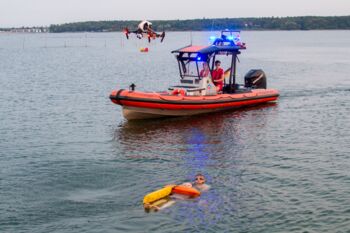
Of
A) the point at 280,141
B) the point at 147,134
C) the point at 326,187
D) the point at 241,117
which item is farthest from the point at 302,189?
the point at 241,117

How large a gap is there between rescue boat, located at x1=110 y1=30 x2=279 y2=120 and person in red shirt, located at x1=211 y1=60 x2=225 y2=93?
0.71 ft

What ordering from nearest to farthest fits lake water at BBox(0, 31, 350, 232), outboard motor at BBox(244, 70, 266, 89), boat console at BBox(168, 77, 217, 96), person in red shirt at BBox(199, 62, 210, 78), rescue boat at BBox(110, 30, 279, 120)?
lake water at BBox(0, 31, 350, 232), rescue boat at BBox(110, 30, 279, 120), boat console at BBox(168, 77, 217, 96), person in red shirt at BBox(199, 62, 210, 78), outboard motor at BBox(244, 70, 266, 89)

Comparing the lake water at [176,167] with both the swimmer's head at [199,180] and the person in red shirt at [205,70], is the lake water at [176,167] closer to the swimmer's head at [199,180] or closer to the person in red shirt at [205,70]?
the swimmer's head at [199,180]

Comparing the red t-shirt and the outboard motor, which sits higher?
the red t-shirt

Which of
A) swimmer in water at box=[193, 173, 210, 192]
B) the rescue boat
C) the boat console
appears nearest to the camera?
swimmer in water at box=[193, 173, 210, 192]

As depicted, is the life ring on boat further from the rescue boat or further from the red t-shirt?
the red t-shirt

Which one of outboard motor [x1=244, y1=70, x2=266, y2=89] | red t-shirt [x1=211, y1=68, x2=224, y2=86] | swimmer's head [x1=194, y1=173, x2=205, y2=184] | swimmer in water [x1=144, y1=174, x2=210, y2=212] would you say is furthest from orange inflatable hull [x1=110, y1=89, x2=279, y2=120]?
swimmer's head [x1=194, y1=173, x2=205, y2=184]

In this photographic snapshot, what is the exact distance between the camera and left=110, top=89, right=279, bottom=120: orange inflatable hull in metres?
25.8

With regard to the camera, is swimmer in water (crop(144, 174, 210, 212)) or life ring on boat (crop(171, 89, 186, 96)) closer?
swimmer in water (crop(144, 174, 210, 212))

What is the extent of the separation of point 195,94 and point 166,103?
7.24 feet

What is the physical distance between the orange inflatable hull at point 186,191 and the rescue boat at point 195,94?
34.3ft

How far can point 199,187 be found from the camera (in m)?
16.5

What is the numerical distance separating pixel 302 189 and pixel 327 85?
28.0 metres

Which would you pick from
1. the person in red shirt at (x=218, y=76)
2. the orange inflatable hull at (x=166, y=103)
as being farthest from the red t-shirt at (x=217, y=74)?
the orange inflatable hull at (x=166, y=103)
